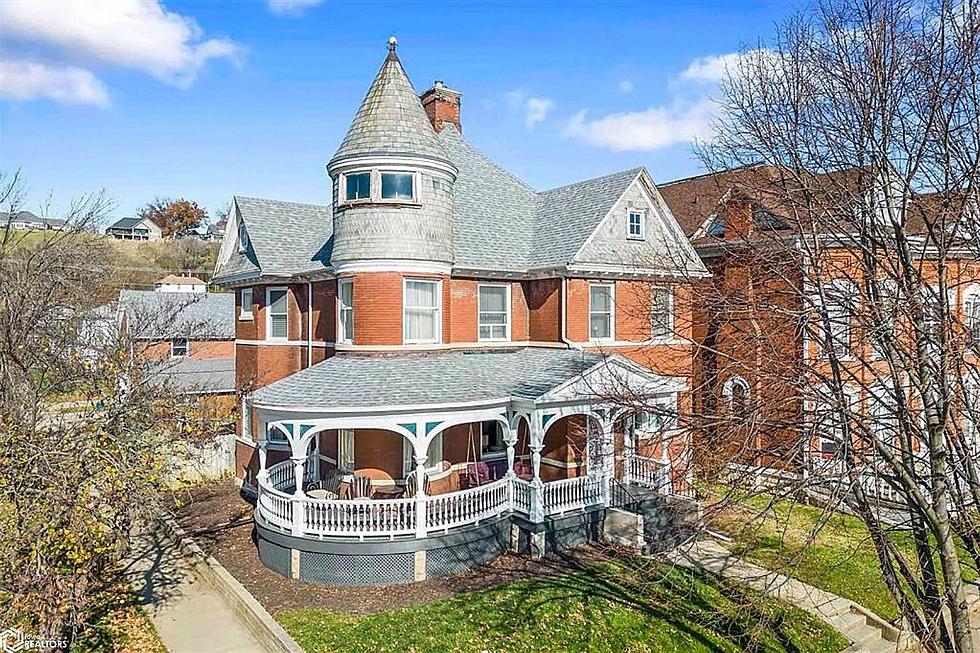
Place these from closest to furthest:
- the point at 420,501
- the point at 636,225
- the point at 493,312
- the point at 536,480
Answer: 1. the point at 420,501
2. the point at 536,480
3. the point at 493,312
4. the point at 636,225

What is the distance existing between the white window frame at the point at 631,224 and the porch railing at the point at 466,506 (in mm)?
9304

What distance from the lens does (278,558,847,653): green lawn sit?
37.1ft

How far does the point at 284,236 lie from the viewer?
76.2ft

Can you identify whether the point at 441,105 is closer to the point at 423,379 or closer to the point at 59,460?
the point at 423,379

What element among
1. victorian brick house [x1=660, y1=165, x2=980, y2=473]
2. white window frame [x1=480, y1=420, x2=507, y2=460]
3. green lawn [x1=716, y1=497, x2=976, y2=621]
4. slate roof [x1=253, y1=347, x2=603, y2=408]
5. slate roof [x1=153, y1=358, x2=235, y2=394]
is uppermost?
victorian brick house [x1=660, y1=165, x2=980, y2=473]

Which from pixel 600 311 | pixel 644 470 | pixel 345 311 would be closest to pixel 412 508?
pixel 345 311

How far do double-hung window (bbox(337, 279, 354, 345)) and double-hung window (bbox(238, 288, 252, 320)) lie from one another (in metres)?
6.61

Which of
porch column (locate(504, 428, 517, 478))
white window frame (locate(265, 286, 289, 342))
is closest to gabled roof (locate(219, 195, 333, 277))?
white window frame (locate(265, 286, 289, 342))

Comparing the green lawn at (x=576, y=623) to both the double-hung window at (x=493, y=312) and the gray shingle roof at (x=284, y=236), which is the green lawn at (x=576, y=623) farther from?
the gray shingle roof at (x=284, y=236)

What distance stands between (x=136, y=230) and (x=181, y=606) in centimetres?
12452

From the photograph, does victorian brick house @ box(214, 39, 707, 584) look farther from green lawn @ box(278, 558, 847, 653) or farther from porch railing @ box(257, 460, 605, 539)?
green lawn @ box(278, 558, 847, 653)

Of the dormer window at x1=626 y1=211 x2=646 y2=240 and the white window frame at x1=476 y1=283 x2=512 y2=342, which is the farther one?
the dormer window at x1=626 y1=211 x2=646 y2=240

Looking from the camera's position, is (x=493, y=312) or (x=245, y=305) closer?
(x=493, y=312)

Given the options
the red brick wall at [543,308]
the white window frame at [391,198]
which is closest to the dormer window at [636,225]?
the red brick wall at [543,308]
